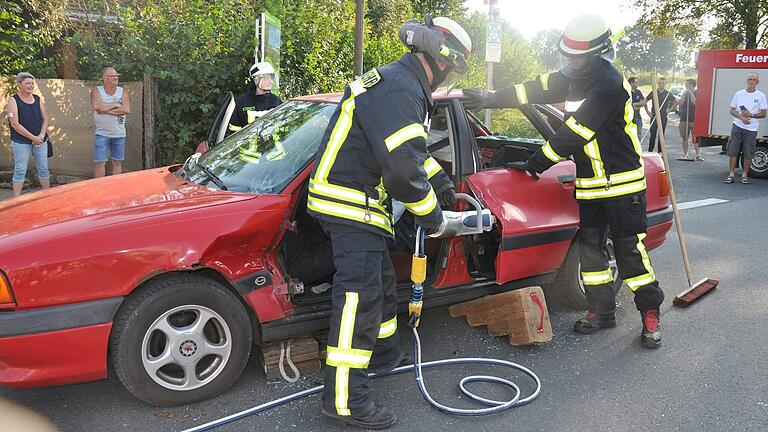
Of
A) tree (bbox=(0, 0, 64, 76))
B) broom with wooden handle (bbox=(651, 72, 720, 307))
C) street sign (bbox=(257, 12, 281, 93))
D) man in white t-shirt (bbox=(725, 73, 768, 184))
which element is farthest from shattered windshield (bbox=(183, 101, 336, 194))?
man in white t-shirt (bbox=(725, 73, 768, 184))

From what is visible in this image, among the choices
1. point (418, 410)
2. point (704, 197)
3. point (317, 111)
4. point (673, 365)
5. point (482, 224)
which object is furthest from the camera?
point (704, 197)

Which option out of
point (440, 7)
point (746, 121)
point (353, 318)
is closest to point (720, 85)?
point (746, 121)

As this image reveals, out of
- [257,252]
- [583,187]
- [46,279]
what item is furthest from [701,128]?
[46,279]

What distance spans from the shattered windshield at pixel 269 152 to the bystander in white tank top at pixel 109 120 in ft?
13.8

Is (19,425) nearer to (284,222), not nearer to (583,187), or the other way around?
(284,222)

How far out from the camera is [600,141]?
13.1 ft

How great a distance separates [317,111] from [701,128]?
1154 centimetres

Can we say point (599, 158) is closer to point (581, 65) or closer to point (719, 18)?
point (581, 65)

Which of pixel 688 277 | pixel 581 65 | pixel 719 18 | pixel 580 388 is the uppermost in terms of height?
pixel 719 18

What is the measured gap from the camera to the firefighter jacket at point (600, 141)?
3.86m

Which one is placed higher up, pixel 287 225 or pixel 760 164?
pixel 287 225

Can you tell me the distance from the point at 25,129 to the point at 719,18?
86.5 feet

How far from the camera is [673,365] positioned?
12.5 ft

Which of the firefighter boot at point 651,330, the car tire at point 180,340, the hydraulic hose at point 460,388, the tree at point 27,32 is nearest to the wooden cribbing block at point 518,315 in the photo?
the hydraulic hose at point 460,388
